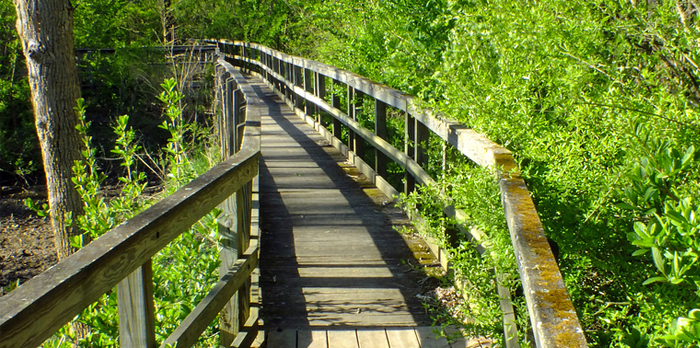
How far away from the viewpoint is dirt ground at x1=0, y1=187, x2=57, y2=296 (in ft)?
43.9

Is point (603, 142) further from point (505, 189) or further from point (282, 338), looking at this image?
point (282, 338)

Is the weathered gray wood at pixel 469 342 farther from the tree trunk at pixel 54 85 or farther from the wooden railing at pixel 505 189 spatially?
the tree trunk at pixel 54 85

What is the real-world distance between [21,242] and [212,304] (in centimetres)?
1406

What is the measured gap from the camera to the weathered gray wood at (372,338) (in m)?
3.51

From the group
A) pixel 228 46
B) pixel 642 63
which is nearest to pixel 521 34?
pixel 642 63

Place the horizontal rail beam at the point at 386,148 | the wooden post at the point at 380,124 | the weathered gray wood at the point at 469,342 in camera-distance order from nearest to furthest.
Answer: the weathered gray wood at the point at 469,342 → the horizontal rail beam at the point at 386,148 → the wooden post at the point at 380,124

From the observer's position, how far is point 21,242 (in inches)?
590

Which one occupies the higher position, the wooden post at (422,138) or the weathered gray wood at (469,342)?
the wooden post at (422,138)

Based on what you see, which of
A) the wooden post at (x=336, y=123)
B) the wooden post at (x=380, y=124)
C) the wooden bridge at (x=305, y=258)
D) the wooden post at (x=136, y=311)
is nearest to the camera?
the wooden bridge at (x=305, y=258)

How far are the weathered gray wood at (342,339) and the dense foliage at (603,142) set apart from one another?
105 centimetres

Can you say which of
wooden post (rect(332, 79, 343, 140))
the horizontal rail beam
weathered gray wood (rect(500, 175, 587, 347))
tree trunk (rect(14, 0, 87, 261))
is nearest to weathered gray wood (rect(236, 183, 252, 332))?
the horizontal rail beam

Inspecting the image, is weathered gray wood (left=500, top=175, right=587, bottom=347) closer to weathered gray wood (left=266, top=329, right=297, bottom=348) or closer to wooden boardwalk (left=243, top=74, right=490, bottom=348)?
wooden boardwalk (left=243, top=74, right=490, bottom=348)

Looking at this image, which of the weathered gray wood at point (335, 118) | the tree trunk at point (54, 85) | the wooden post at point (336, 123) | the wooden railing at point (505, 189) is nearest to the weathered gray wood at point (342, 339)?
the wooden railing at point (505, 189)

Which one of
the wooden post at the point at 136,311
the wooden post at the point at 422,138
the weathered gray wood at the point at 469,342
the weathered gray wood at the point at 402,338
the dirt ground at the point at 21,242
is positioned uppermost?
the wooden post at the point at 422,138
